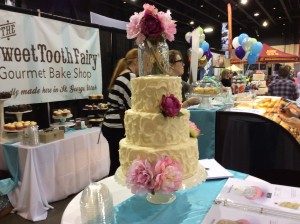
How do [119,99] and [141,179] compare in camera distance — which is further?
[119,99]

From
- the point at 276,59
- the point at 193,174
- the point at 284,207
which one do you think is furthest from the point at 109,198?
the point at 276,59

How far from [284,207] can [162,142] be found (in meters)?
0.59

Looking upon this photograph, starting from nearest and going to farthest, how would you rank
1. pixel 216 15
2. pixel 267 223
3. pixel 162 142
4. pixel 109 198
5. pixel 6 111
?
pixel 267 223, pixel 109 198, pixel 162 142, pixel 6 111, pixel 216 15

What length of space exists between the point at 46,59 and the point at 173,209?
3.28 meters

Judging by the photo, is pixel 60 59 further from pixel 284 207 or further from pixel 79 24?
pixel 284 207

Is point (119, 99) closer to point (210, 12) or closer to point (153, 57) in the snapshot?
point (153, 57)

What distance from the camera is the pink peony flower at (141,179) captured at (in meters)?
1.07

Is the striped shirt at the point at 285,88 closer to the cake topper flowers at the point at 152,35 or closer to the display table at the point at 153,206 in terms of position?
the display table at the point at 153,206

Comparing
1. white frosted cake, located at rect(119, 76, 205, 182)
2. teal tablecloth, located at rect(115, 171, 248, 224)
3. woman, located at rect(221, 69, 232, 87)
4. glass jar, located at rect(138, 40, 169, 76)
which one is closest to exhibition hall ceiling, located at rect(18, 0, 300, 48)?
woman, located at rect(221, 69, 232, 87)

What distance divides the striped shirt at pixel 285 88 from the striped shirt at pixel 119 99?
390 centimetres

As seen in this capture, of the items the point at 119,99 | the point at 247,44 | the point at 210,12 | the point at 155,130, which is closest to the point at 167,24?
the point at 155,130

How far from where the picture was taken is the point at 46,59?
384 centimetres

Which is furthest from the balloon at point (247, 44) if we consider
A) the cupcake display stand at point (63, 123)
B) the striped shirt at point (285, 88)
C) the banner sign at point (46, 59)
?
the cupcake display stand at point (63, 123)

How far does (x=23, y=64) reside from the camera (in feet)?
11.6
